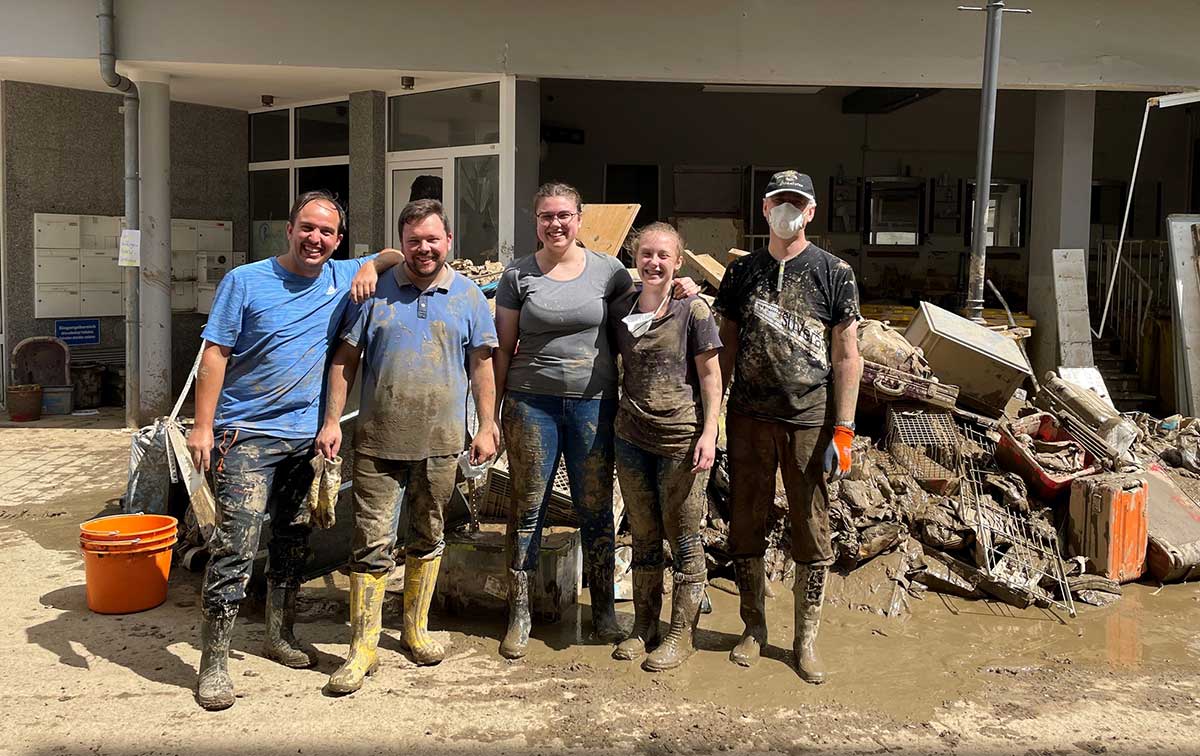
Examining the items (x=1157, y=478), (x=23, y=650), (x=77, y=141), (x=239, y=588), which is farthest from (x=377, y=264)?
(x=77, y=141)

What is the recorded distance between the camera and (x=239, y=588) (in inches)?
152

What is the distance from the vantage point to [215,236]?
11500mm

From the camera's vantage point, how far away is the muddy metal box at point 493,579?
4.72 meters

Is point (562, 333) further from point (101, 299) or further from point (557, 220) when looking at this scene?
point (101, 299)

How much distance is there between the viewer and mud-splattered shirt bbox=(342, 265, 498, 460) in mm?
3979

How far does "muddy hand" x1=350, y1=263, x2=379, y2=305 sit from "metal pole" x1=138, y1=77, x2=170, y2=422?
6.45 metres

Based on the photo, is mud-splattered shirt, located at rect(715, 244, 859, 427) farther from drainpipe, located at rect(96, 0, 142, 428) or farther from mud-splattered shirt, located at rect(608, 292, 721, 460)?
drainpipe, located at rect(96, 0, 142, 428)

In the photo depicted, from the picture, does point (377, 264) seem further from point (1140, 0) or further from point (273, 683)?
point (1140, 0)

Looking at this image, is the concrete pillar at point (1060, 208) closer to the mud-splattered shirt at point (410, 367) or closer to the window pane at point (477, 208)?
the window pane at point (477, 208)

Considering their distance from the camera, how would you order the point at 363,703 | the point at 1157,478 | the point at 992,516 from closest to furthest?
the point at 363,703 < the point at 992,516 < the point at 1157,478

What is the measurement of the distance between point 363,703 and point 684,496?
1.55m

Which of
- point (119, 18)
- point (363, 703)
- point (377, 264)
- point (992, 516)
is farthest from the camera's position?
point (119, 18)

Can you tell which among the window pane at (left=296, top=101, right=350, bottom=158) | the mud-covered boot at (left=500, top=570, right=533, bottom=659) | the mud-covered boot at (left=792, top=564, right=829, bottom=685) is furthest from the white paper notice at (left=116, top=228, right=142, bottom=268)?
the mud-covered boot at (left=792, top=564, right=829, bottom=685)

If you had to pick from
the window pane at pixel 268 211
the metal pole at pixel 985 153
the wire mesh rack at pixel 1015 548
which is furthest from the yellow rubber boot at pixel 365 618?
the window pane at pixel 268 211
